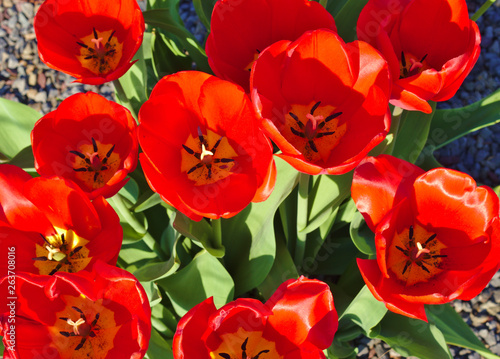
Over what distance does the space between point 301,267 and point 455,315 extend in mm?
587

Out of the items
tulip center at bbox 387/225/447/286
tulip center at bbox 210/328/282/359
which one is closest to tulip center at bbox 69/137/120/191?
tulip center at bbox 210/328/282/359

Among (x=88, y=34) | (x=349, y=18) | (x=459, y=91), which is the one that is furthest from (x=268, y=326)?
(x=459, y=91)

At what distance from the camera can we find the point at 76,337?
132 centimetres

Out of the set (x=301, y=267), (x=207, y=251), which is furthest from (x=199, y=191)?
(x=301, y=267)

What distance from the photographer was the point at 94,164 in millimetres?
1442

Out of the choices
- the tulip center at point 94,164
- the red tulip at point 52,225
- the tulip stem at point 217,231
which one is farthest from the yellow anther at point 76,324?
the tulip stem at point 217,231

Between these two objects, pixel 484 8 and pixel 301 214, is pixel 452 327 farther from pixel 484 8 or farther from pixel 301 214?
pixel 484 8

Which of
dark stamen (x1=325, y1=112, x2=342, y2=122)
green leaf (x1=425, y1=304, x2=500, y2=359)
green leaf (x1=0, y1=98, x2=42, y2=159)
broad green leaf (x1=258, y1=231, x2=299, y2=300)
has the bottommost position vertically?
green leaf (x1=425, y1=304, x2=500, y2=359)

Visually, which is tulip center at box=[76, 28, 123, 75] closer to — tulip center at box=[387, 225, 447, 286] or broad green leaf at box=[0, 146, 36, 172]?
broad green leaf at box=[0, 146, 36, 172]

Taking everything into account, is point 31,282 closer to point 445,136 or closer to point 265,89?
point 265,89

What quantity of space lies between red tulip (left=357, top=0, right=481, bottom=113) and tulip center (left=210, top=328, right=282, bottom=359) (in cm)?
70

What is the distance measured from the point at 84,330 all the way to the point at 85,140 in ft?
1.75

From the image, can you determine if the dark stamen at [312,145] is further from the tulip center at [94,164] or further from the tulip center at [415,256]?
the tulip center at [94,164]

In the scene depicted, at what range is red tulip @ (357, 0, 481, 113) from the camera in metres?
1.23
